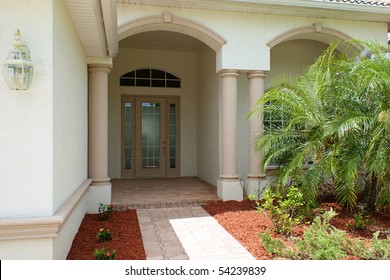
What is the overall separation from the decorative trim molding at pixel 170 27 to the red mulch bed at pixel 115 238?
4.10m

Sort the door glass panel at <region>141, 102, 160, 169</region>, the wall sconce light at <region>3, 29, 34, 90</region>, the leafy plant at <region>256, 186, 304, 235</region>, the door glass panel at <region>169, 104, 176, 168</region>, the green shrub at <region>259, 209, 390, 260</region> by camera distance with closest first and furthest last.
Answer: the wall sconce light at <region>3, 29, 34, 90</region> < the green shrub at <region>259, 209, 390, 260</region> < the leafy plant at <region>256, 186, 304, 235</region> < the door glass panel at <region>141, 102, 160, 169</region> < the door glass panel at <region>169, 104, 176, 168</region>

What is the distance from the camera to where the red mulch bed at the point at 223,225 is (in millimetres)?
4551

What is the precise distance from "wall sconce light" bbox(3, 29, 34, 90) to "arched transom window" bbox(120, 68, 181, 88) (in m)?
7.95

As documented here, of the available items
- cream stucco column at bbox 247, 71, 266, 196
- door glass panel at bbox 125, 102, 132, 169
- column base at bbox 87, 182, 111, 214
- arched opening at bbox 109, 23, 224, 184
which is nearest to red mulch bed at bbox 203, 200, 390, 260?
cream stucco column at bbox 247, 71, 266, 196

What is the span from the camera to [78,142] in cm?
570

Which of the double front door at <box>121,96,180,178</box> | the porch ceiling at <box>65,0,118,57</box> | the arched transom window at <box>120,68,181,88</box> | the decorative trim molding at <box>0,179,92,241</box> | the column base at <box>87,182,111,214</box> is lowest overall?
the column base at <box>87,182,111,214</box>

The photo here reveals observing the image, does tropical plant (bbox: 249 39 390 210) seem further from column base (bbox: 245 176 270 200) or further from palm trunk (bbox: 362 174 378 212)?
column base (bbox: 245 176 270 200)

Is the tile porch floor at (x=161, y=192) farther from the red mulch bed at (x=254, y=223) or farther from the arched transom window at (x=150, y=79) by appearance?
the arched transom window at (x=150, y=79)

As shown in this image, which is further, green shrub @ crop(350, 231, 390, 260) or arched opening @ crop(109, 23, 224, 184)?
arched opening @ crop(109, 23, 224, 184)

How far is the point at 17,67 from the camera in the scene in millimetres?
3230

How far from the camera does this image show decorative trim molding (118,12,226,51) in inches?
281

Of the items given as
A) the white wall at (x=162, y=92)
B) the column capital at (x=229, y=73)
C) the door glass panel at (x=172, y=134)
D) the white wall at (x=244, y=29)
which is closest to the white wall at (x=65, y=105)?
the white wall at (x=244, y=29)

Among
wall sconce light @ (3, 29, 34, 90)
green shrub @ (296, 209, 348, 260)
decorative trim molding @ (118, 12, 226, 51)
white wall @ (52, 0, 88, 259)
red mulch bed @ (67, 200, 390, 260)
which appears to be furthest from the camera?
decorative trim molding @ (118, 12, 226, 51)

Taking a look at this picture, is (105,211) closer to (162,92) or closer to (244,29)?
(244,29)
